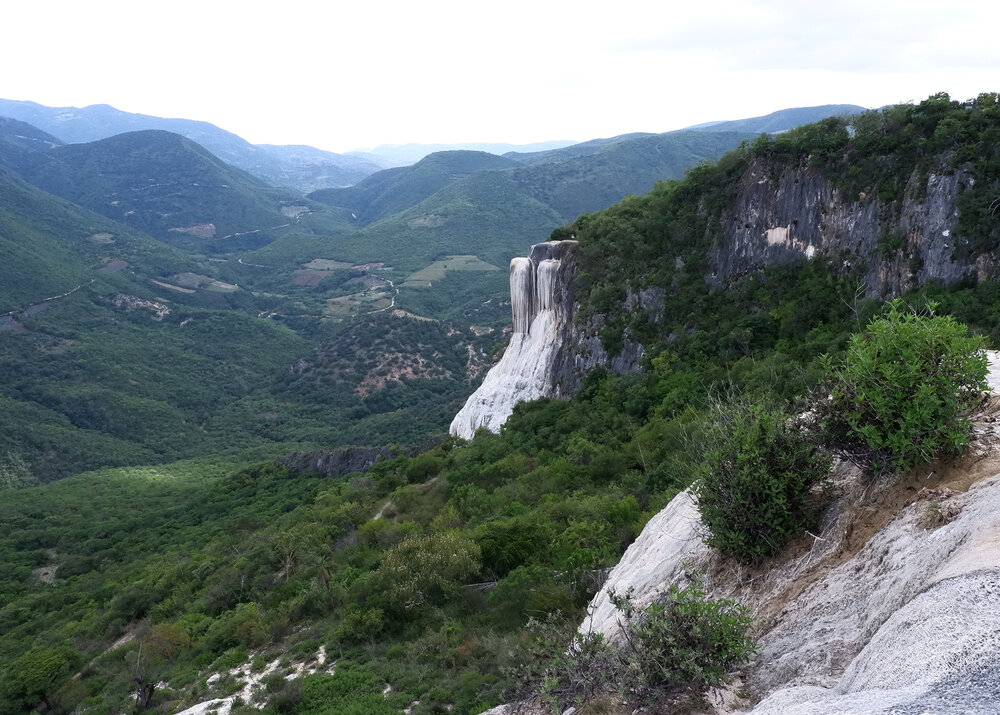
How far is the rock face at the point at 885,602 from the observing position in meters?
3.90

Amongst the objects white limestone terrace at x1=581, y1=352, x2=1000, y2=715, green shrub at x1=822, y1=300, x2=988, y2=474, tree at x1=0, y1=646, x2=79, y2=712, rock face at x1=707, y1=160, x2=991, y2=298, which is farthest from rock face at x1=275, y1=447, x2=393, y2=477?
green shrub at x1=822, y1=300, x2=988, y2=474

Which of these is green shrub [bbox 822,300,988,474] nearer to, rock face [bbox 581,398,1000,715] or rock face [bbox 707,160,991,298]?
rock face [bbox 581,398,1000,715]

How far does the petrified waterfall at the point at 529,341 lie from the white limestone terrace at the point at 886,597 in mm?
29222

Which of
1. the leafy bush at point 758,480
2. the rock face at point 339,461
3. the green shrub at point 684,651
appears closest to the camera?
the green shrub at point 684,651

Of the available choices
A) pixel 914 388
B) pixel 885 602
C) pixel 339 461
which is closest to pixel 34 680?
pixel 339 461

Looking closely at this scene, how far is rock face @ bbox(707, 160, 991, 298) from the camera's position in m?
23.6

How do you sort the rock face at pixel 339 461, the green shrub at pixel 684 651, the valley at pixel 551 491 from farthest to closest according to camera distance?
the rock face at pixel 339 461 < the valley at pixel 551 491 < the green shrub at pixel 684 651

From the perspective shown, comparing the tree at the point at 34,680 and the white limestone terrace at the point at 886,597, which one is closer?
the white limestone terrace at the point at 886,597

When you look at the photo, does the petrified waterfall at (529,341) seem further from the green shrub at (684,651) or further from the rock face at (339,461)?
the green shrub at (684,651)

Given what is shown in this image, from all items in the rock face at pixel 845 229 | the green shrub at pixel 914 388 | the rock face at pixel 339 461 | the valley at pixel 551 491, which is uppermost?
the rock face at pixel 845 229

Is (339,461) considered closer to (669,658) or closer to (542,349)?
(542,349)

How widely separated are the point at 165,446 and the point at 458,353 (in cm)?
4156

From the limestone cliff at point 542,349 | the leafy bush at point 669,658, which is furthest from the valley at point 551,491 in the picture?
the limestone cliff at point 542,349

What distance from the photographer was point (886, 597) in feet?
17.5
